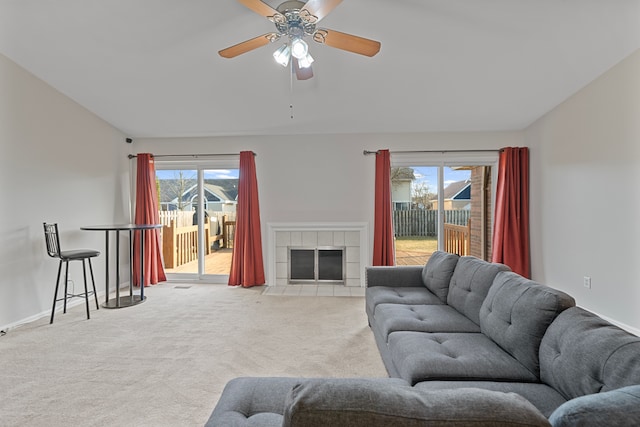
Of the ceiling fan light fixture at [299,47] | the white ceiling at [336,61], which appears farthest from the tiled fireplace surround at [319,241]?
the ceiling fan light fixture at [299,47]

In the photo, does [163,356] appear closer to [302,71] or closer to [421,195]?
[302,71]

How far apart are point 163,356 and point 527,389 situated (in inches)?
99.8

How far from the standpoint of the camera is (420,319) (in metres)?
2.27

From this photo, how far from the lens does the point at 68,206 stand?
12.8ft

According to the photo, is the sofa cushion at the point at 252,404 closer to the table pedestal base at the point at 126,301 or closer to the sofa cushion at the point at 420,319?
the sofa cushion at the point at 420,319

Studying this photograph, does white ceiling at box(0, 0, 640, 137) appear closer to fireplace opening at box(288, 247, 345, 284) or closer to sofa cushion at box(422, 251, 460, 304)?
fireplace opening at box(288, 247, 345, 284)

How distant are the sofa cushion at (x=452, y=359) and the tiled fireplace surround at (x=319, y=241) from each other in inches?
111

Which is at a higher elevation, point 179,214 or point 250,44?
point 250,44

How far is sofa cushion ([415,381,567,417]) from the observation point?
1.26 meters

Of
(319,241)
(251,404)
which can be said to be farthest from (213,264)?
(251,404)

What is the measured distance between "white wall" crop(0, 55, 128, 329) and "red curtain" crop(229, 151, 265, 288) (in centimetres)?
188

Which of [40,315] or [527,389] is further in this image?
[40,315]

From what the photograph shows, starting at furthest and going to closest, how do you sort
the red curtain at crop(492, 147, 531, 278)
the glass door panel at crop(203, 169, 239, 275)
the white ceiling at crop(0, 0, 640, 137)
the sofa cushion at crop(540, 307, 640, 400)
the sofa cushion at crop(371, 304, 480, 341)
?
the glass door panel at crop(203, 169, 239, 275), the red curtain at crop(492, 147, 531, 278), the white ceiling at crop(0, 0, 640, 137), the sofa cushion at crop(371, 304, 480, 341), the sofa cushion at crop(540, 307, 640, 400)

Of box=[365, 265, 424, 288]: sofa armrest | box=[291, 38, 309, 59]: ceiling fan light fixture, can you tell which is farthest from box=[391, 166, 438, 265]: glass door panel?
box=[291, 38, 309, 59]: ceiling fan light fixture
